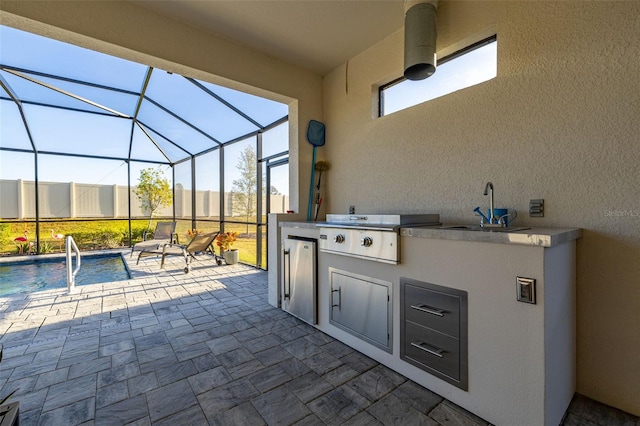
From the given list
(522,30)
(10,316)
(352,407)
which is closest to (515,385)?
(352,407)

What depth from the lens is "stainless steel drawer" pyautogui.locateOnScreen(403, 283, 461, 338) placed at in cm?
163

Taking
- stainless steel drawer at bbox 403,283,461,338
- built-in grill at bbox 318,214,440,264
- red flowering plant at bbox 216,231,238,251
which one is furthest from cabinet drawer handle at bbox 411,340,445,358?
red flowering plant at bbox 216,231,238,251

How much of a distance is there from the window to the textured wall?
10 centimetres

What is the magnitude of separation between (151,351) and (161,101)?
16.0ft

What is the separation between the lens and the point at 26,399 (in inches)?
66.6

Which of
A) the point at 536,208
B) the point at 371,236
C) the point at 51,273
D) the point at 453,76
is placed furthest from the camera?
the point at 51,273

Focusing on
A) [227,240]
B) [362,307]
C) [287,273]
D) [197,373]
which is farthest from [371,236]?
[227,240]

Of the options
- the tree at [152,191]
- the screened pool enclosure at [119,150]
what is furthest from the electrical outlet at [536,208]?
the tree at [152,191]

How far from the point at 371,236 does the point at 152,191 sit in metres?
8.38

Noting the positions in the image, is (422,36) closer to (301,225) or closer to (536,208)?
(536,208)

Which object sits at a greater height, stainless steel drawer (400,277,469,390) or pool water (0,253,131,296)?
stainless steel drawer (400,277,469,390)

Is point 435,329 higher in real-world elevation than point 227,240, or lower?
lower

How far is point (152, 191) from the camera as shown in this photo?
8352 mm

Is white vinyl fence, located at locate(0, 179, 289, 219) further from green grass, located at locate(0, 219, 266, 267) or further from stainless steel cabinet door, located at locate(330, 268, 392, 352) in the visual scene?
stainless steel cabinet door, located at locate(330, 268, 392, 352)
